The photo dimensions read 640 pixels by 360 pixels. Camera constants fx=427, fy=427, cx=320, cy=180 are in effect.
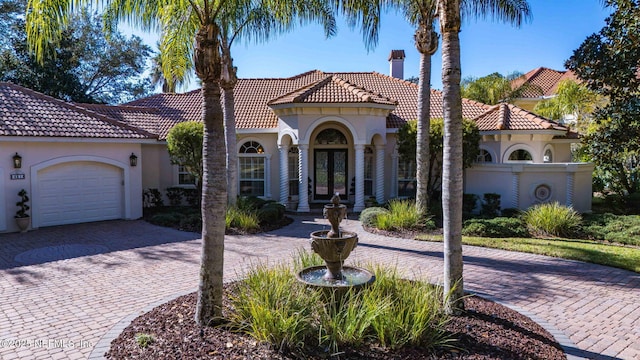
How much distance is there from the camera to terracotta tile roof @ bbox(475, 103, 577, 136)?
18.8 m

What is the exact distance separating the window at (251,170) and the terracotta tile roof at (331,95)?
295 centimetres

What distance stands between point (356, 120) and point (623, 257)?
1078 cm

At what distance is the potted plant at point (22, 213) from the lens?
1408 cm

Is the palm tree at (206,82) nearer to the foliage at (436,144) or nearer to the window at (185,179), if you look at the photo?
the foliage at (436,144)

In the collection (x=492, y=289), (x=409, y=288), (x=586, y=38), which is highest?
(x=586, y=38)

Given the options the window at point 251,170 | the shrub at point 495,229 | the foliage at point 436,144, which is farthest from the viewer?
the window at point 251,170

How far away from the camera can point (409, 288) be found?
5992 millimetres

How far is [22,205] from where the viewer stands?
14.2 meters

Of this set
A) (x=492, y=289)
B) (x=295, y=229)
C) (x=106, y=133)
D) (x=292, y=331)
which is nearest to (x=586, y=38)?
(x=492, y=289)

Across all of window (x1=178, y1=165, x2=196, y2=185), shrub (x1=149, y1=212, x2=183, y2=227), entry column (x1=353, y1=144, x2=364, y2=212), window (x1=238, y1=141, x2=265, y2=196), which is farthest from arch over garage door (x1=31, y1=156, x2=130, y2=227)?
Answer: entry column (x1=353, y1=144, x2=364, y2=212)

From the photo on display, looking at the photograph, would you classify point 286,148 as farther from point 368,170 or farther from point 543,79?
point 543,79

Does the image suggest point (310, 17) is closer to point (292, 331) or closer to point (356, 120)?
point (356, 120)

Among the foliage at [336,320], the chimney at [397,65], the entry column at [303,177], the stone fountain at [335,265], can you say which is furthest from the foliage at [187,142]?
the chimney at [397,65]

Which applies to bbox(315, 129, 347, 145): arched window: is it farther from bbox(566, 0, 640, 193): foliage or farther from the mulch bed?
the mulch bed
